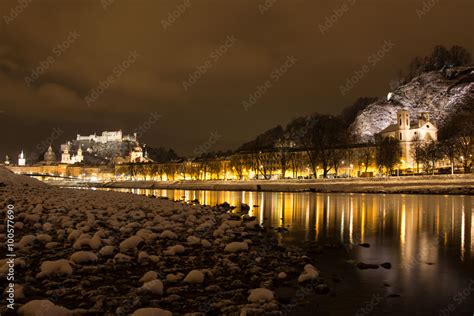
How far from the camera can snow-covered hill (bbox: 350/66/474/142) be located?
162375 millimetres

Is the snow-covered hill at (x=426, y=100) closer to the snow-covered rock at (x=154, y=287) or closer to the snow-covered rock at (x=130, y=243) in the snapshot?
the snow-covered rock at (x=130, y=243)

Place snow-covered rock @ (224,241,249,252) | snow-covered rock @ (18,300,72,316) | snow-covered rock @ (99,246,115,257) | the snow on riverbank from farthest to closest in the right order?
snow-covered rock @ (224,241,249,252) → snow-covered rock @ (99,246,115,257) → the snow on riverbank → snow-covered rock @ (18,300,72,316)

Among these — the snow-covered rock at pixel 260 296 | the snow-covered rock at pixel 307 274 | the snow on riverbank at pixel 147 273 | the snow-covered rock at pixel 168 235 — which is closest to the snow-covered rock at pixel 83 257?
the snow on riverbank at pixel 147 273

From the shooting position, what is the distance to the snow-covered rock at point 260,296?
8.91 m

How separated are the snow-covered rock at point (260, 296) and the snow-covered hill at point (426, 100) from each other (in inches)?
6433

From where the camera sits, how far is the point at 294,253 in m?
→ 14.4

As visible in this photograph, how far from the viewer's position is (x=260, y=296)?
8.98m

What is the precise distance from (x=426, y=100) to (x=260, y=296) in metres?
186

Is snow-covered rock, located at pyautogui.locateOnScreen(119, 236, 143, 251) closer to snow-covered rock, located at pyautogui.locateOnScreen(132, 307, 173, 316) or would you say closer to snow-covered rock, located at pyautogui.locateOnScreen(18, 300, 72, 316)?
snow-covered rock, located at pyautogui.locateOnScreen(18, 300, 72, 316)

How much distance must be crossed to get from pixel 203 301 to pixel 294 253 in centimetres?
620

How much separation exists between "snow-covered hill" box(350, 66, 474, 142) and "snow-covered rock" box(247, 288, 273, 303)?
536 ft

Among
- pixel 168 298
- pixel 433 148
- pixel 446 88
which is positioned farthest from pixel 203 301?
pixel 446 88

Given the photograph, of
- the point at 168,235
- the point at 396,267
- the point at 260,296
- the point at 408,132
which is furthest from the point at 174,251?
the point at 408,132

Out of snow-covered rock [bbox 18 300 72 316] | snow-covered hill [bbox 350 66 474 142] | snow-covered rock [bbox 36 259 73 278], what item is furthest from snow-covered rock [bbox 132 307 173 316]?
snow-covered hill [bbox 350 66 474 142]
